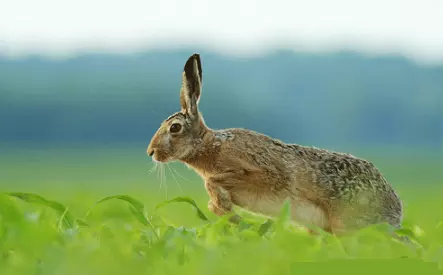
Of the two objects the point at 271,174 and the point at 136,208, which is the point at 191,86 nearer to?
the point at 271,174

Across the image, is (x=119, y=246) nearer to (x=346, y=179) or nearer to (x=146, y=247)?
(x=146, y=247)

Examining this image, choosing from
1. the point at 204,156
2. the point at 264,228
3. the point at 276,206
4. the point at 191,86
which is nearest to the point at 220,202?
the point at 276,206

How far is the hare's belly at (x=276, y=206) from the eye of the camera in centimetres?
517

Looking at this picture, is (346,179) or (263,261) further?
(346,179)

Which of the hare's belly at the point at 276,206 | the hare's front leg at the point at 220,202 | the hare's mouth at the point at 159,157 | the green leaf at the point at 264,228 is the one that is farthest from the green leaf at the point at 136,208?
the hare's mouth at the point at 159,157

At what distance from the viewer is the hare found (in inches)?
205

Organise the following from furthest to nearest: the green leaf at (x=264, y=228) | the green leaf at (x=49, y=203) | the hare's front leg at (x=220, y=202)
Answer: the hare's front leg at (x=220, y=202)
the green leaf at (x=264, y=228)
the green leaf at (x=49, y=203)

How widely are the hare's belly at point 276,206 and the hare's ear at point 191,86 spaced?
71cm

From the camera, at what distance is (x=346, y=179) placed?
5.34 metres

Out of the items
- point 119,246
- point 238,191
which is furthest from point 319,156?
point 119,246

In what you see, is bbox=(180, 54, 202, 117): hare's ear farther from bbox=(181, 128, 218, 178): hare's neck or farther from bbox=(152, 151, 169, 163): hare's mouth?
bbox=(152, 151, 169, 163): hare's mouth

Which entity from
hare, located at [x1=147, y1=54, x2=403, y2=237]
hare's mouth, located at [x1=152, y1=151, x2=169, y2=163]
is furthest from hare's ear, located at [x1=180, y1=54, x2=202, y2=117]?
hare's mouth, located at [x1=152, y1=151, x2=169, y2=163]

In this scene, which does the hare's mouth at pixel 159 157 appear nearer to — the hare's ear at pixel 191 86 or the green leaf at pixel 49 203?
the hare's ear at pixel 191 86

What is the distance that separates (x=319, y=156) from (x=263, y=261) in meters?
3.10
